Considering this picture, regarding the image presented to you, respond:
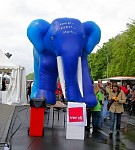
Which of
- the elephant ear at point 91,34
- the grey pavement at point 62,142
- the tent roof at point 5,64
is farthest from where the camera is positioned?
the tent roof at point 5,64

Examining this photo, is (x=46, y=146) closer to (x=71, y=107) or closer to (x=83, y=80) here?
(x=71, y=107)

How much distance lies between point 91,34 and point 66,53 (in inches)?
75.0

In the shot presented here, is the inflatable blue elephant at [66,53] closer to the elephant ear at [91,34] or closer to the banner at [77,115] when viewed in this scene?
the elephant ear at [91,34]

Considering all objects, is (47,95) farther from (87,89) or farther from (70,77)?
(70,77)

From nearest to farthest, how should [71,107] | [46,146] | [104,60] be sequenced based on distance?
[46,146], [71,107], [104,60]

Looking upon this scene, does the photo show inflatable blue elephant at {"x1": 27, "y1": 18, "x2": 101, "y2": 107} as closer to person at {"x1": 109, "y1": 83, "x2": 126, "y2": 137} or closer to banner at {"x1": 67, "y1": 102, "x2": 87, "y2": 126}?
person at {"x1": 109, "y1": 83, "x2": 126, "y2": 137}

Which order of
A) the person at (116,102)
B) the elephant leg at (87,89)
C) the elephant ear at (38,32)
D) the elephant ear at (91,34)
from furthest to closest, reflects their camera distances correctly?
Result: the elephant ear at (91,34), the elephant ear at (38,32), the elephant leg at (87,89), the person at (116,102)

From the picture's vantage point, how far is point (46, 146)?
9094 millimetres

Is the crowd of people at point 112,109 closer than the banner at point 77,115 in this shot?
No

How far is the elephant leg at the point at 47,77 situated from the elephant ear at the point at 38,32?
52 cm

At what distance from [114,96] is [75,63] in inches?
63.0

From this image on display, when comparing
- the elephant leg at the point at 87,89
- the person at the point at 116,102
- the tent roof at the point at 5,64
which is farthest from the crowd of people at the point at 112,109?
the tent roof at the point at 5,64

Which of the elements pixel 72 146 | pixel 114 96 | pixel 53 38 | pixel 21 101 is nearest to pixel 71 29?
pixel 53 38

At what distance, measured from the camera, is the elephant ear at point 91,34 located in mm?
13312
